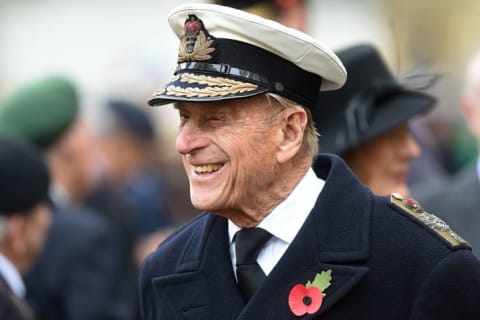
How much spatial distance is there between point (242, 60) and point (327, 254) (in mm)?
662

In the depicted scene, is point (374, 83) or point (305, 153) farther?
point (374, 83)

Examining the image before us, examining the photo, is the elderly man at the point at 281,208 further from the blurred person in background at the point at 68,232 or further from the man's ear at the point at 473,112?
the man's ear at the point at 473,112

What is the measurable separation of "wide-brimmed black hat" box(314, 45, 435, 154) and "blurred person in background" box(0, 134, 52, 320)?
1.71m

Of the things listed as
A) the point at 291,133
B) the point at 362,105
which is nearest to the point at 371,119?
the point at 362,105

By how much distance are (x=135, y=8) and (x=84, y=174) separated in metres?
8.88

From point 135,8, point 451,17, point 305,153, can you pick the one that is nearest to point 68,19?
point 135,8

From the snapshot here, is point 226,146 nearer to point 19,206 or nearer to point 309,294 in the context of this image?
point 309,294

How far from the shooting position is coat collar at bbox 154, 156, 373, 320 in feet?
13.0

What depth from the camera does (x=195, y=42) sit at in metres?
4.07

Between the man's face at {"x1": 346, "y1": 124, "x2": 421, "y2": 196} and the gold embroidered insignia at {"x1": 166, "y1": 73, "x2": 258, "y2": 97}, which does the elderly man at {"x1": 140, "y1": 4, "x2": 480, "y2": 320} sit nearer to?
the gold embroidered insignia at {"x1": 166, "y1": 73, "x2": 258, "y2": 97}

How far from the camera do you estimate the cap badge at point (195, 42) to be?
159 inches

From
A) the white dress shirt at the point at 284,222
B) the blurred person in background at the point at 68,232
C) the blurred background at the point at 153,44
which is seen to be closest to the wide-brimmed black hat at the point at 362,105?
the white dress shirt at the point at 284,222

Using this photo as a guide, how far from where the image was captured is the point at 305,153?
4148 mm

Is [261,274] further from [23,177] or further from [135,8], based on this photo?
[135,8]
